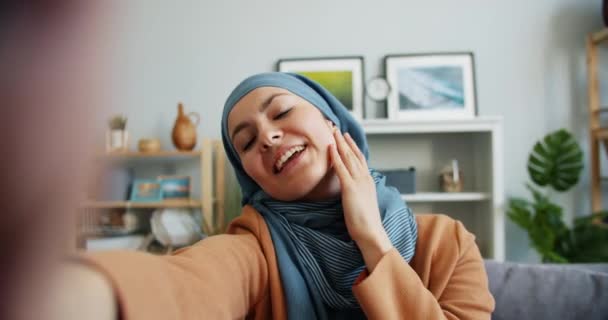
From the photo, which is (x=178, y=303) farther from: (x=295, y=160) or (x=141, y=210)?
(x=141, y=210)

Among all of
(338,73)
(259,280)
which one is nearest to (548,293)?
(259,280)

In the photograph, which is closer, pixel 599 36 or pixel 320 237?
pixel 320 237

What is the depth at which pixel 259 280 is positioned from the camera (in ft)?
2.60

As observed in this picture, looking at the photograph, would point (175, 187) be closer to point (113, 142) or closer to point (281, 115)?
point (281, 115)

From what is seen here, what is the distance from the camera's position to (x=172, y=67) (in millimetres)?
3246

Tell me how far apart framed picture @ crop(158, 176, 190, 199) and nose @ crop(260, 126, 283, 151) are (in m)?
2.24

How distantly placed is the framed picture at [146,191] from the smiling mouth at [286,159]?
224 centimetres

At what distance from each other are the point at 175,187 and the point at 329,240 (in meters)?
2.28

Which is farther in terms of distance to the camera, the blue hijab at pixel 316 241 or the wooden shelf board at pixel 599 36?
the wooden shelf board at pixel 599 36

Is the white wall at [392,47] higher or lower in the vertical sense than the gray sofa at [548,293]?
higher

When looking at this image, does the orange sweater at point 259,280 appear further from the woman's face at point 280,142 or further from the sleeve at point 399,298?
the woman's face at point 280,142

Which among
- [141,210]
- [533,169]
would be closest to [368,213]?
[533,169]

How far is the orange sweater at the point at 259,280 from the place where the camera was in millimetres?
354

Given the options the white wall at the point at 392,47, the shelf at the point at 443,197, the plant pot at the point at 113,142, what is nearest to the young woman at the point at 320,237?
the plant pot at the point at 113,142
